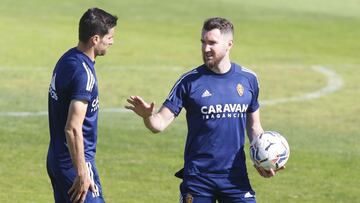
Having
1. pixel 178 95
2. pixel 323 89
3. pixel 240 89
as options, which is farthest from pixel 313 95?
pixel 178 95

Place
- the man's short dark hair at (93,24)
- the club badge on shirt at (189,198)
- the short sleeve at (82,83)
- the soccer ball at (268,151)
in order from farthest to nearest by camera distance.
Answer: the soccer ball at (268,151), the club badge on shirt at (189,198), the man's short dark hair at (93,24), the short sleeve at (82,83)

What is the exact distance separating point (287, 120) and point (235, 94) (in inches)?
466

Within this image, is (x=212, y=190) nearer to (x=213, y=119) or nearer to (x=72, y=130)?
(x=213, y=119)

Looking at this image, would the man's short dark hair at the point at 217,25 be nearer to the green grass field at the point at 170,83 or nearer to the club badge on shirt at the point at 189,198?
the club badge on shirt at the point at 189,198

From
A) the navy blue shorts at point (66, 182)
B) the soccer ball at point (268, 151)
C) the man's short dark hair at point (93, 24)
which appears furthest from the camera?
the soccer ball at point (268, 151)

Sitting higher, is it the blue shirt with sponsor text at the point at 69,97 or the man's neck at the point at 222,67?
the man's neck at the point at 222,67

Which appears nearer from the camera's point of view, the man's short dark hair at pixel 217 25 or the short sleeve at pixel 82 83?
the short sleeve at pixel 82 83

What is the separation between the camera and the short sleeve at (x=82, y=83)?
9898mm

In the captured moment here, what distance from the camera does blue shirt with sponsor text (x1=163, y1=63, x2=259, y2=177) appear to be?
420 inches

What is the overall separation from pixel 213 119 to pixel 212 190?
72 cm

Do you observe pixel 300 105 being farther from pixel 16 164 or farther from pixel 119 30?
pixel 119 30

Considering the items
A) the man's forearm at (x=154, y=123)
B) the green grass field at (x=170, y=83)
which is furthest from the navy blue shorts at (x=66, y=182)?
the green grass field at (x=170, y=83)

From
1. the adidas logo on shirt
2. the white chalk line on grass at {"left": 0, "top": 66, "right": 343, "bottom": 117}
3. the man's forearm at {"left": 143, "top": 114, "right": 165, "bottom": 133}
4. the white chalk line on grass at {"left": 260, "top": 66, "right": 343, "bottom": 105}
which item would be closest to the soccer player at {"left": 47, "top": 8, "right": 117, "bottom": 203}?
the man's forearm at {"left": 143, "top": 114, "right": 165, "bottom": 133}

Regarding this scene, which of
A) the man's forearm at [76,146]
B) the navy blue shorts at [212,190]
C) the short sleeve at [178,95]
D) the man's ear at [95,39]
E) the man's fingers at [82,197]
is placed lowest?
the man's fingers at [82,197]
